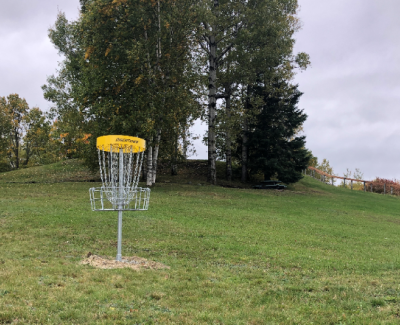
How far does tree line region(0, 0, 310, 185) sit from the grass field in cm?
650

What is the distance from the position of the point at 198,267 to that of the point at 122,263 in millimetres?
1477

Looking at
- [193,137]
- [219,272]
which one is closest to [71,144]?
[193,137]

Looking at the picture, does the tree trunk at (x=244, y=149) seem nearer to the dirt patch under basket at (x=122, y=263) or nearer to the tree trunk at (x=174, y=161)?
the tree trunk at (x=174, y=161)

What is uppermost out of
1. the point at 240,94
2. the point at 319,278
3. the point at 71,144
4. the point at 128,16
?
the point at 128,16

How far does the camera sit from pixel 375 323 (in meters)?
4.52

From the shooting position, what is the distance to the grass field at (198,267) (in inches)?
183

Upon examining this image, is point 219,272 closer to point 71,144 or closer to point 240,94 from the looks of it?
point 240,94

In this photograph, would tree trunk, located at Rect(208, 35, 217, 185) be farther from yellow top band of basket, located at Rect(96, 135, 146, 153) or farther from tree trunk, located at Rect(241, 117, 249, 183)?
yellow top band of basket, located at Rect(96, 135, 146, 153)

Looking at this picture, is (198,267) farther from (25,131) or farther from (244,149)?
(25,131)

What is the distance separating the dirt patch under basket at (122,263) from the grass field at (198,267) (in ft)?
0.81

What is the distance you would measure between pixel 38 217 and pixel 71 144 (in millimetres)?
23556

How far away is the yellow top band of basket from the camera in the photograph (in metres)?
6.62

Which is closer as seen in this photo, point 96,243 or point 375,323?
point 375,323

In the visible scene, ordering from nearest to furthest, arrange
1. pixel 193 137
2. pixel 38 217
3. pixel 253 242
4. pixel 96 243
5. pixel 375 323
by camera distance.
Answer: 1. pixel 375 323
2. pixel 96 243
3. pixel 253 242
4. pixel 38 217
5. pixel 193 137
